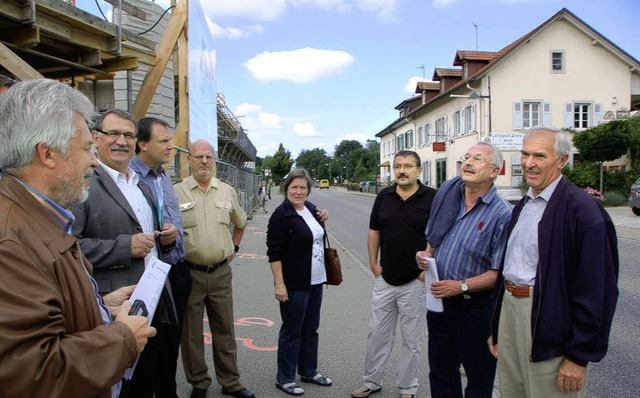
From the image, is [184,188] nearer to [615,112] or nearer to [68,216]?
[68,216]

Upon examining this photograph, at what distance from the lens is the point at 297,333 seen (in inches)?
161

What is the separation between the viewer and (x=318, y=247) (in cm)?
424

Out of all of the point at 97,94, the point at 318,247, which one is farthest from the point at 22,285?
the point at 97,94

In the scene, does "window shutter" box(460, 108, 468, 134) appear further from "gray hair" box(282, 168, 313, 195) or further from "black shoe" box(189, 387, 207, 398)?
"black shoe" box(189, 387, 207, 398)

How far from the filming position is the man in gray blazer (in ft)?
8.33

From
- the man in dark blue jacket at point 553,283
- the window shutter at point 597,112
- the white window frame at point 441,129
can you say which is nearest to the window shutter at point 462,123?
the white window frame at point 441,129

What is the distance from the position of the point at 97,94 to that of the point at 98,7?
465 cm

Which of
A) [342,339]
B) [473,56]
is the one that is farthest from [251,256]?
[473,56]

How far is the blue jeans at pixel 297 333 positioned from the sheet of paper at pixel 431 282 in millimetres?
1129

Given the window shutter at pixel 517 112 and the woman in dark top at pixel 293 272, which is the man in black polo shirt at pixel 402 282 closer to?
the woman in dark top at pixel 293 272

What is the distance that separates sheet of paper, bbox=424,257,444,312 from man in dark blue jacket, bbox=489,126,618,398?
0.56 metres

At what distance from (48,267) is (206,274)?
258cm

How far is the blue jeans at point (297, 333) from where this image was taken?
4062mm

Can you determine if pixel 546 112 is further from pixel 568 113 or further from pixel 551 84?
pixel 551 84
